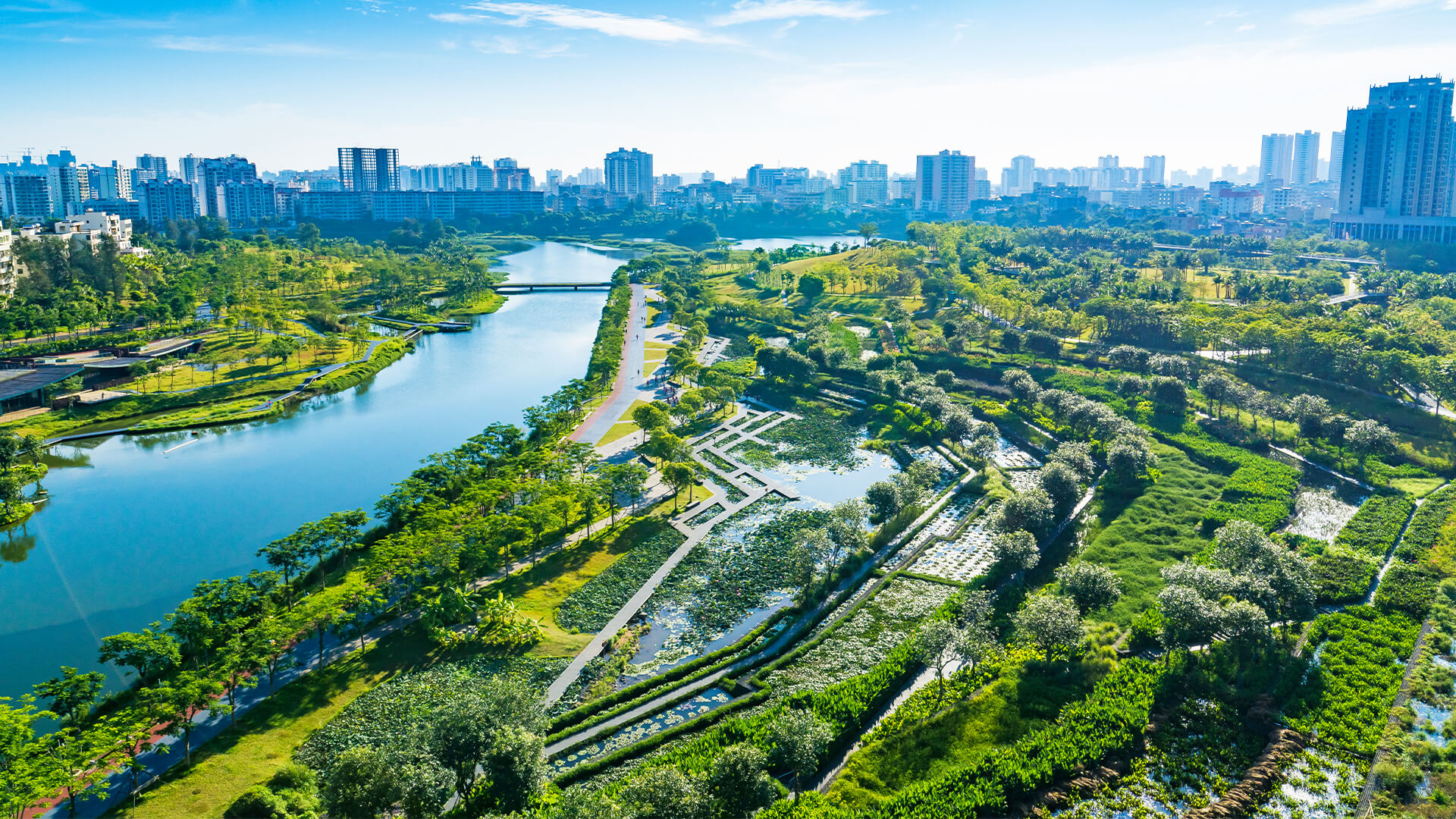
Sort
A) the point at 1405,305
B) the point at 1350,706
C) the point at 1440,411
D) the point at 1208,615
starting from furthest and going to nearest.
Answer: the point at 1405,305 → the point at 1440,411 → the point at 1208,615 → the point at 1350,706

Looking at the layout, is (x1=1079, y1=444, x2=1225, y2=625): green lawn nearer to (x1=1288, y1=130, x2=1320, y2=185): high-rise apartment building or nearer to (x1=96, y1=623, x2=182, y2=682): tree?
(x1=96, y1=623, x2=182, y2=682): tree

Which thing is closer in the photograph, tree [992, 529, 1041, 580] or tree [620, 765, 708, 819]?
tree [620, 765, 708, 819]

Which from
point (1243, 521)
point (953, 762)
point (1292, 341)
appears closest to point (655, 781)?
point (953, 762)

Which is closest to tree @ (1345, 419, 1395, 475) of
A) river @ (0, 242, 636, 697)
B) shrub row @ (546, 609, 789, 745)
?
shrub row @ (546, 609, 789, 745)

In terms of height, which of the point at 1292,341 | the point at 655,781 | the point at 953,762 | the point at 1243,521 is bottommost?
the point at 953,762

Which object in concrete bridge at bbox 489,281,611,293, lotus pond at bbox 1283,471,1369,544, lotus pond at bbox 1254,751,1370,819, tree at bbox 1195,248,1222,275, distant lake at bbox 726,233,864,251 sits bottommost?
lotus pond at bbox 1254,751,1370,819

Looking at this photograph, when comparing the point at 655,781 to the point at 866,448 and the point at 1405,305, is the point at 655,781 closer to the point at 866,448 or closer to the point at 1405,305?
the point at 866,448

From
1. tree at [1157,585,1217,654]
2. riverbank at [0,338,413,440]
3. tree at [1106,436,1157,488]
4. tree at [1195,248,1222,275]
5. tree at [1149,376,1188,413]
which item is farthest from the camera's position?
tree at [1195,248,1222,275]
